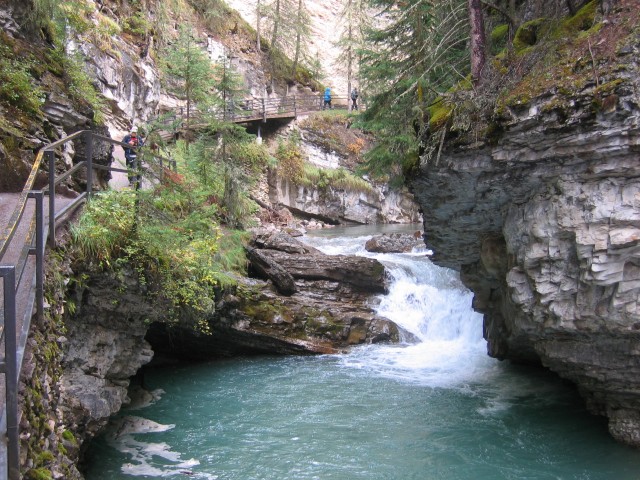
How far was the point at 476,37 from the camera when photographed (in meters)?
8.70

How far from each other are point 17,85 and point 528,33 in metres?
8.54

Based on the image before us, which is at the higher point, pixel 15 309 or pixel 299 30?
pixel 299 30

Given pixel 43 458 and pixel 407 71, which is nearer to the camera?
pixel 43 458

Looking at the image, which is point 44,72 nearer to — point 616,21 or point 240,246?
point 240,246

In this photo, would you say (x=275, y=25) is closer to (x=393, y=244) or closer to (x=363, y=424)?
(x=393, y=244)

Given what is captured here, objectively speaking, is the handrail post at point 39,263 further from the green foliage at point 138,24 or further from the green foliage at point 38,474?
the green foliage at point 138,24

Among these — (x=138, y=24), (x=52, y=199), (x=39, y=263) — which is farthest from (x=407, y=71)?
(x=138, y=24)

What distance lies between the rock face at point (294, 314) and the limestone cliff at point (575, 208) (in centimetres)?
633

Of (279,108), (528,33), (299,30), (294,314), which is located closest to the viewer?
(528,33)

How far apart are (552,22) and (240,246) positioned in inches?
388

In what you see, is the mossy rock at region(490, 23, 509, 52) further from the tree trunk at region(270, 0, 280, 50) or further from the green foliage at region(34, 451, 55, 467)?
the tree trunk at region(270, 0, 280, 50)

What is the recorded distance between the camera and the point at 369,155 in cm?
1655

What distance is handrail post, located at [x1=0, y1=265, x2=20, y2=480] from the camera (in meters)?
3.39

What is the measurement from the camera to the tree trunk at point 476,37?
28.1 feet
